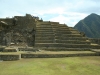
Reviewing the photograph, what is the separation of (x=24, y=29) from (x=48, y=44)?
4941mm

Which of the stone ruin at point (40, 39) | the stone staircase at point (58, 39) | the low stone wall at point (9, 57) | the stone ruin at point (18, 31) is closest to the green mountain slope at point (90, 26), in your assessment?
the stone staircase at point (58, 39)

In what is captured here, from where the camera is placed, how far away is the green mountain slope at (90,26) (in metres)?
72.4

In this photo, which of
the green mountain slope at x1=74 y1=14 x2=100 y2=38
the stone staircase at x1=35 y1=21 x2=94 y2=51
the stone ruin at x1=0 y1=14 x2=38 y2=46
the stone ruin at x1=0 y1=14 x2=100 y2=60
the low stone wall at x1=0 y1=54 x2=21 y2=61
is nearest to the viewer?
the low stone wall at x1=0 y1=54 x2=21 y2=61

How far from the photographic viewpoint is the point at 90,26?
265ft

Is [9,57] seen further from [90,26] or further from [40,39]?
[90,26]

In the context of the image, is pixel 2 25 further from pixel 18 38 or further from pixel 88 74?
pixel 88 74

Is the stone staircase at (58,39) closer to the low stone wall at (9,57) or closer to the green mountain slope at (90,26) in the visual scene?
the low stone wall at (9,57)

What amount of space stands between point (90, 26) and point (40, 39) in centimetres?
6387

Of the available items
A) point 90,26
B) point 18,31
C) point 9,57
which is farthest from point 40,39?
point 90,26

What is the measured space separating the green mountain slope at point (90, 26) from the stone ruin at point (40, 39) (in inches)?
1958

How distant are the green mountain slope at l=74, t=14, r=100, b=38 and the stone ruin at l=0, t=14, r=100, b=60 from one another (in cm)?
4974

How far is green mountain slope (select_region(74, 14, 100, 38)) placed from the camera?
237ft

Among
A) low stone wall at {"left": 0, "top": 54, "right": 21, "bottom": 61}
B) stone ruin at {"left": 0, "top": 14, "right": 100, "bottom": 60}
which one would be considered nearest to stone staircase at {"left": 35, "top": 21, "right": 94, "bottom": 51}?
stone ruin at {"left": 0, "top": 14, "right": 100, "bottom": 60}

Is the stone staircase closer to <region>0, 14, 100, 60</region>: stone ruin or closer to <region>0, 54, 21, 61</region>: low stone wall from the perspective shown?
<region>0, 14, 100, 60</region>: stone ruin
